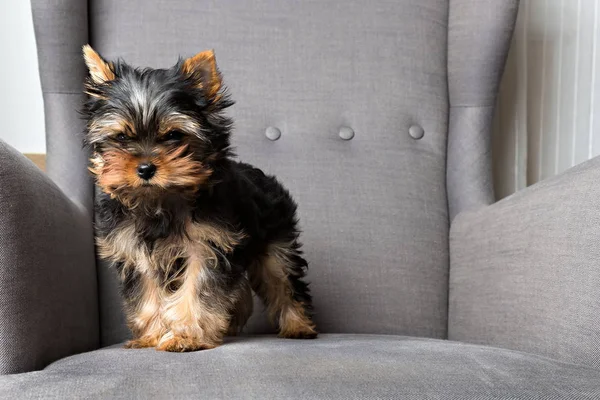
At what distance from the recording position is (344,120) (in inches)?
104

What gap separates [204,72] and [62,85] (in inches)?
31.7

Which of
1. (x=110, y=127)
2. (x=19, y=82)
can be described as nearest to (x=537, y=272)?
(x=110, y=127)

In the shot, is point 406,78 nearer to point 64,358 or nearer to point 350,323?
point 350,323

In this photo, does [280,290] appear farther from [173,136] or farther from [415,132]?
[415,132]

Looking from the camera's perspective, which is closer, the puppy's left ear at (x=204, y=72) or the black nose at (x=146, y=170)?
the black nose at (x=146, y=170)

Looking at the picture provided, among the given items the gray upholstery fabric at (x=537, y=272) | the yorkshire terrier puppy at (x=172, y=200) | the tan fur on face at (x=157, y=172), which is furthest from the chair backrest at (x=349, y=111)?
the tan fur on face at (x=157, y=172)

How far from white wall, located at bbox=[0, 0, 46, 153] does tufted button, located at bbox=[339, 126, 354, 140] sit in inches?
48.8

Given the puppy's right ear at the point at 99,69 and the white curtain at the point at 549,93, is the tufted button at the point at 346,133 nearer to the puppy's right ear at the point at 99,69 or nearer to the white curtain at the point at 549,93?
the white curtain at the point at 549,93

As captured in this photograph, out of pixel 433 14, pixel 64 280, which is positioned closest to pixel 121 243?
pixel 64 280

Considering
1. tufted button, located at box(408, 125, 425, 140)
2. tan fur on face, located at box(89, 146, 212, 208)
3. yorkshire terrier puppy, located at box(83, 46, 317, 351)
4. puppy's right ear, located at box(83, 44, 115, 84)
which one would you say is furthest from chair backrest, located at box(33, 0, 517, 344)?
tan fur on face, located at box(89, 146, 212, 208)

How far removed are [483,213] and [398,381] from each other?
1.12 metres

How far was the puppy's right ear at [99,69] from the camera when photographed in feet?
6.15

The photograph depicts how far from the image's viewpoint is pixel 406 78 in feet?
8.84

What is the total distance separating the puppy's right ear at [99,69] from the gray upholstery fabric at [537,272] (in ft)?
3.68
